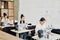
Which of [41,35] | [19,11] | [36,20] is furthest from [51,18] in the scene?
A: [41,35]

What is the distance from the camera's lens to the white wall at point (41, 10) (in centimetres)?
554

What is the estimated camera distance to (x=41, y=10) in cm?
591

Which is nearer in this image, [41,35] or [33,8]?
[41,35]

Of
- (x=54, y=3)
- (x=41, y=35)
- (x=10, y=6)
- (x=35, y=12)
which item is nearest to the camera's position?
(x=41, y=35)

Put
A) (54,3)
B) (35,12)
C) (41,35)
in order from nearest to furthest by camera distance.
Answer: (41,35), (54,3), (35,12)

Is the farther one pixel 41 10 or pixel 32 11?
pixel 32 11

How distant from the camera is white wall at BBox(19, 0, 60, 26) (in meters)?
5.54

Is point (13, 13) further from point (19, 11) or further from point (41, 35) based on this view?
point (41, 35)

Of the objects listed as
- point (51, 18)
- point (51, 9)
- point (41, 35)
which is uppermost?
point (51, 9)

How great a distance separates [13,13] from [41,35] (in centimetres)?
378

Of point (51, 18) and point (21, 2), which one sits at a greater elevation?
point (21, 2)

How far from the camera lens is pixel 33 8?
6.09 m

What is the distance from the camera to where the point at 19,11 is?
6.24 metres

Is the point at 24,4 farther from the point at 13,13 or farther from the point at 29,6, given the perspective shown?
the point at 13,13
